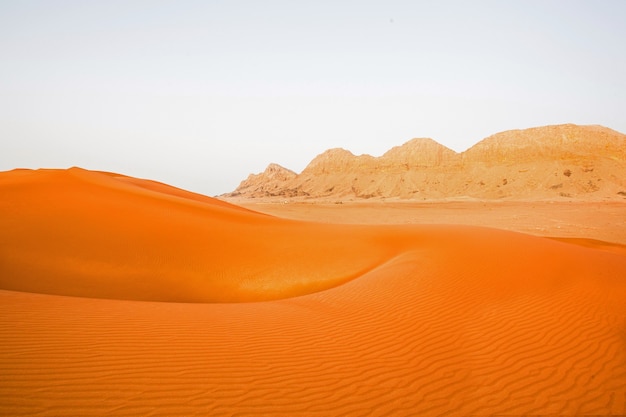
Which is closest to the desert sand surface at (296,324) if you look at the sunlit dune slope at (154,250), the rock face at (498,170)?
the sunlit dune slope at (154,250)

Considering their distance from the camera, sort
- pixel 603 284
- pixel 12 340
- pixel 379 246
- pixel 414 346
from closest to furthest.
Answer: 1. pixel 12 340
2. pixel 414 346
3. pixel 603 284
4. pixel 379 246

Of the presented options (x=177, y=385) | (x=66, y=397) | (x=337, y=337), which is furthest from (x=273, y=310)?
(x=66, y=397)

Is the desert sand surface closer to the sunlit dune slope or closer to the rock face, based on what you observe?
the sunlit dune slope

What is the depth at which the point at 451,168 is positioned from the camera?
7231cm

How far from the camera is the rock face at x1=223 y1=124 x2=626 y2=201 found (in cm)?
5712

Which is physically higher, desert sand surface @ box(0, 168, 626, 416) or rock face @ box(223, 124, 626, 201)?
rock face @ box(223, 124, 626, 201)

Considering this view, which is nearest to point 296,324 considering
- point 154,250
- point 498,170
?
point 154,250

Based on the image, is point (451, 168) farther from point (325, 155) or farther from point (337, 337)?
point (337, 337)

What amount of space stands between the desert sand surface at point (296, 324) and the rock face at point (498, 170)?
53718 mm

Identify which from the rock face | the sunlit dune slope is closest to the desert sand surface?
the sunlit dune slope

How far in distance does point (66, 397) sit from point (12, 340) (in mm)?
1443

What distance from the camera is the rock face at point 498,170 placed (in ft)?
187

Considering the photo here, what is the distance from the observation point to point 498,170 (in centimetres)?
6581

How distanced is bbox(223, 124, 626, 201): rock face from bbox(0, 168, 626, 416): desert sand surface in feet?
176
